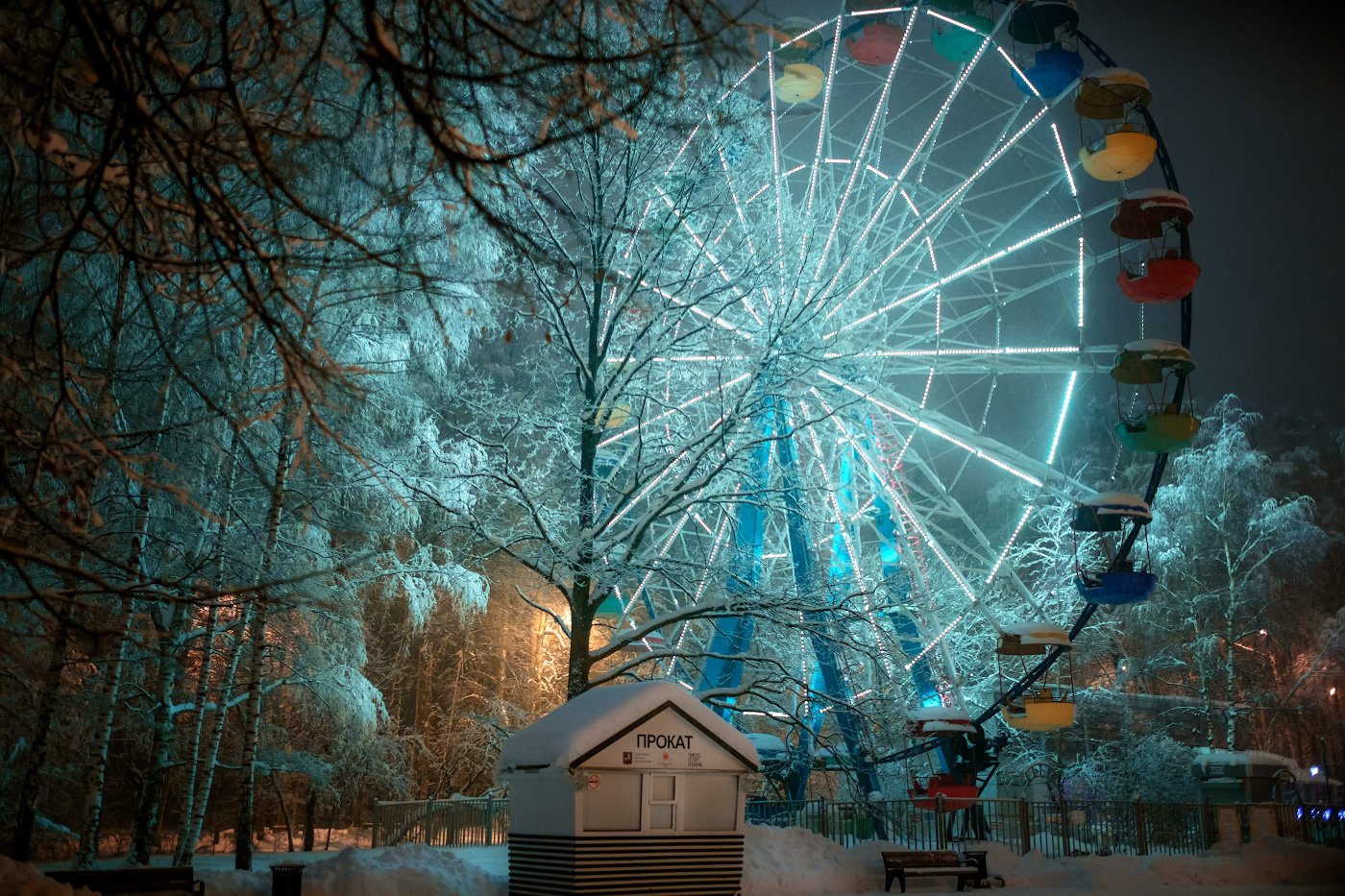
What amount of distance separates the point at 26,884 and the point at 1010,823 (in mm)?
13370

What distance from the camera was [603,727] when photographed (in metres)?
10.6

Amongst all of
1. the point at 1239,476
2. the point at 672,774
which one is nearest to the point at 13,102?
the point at 672,774

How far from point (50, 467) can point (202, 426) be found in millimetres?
9451

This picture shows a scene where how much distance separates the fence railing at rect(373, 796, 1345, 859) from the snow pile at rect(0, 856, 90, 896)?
31.3 ft

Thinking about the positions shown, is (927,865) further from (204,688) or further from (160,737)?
(160,737)

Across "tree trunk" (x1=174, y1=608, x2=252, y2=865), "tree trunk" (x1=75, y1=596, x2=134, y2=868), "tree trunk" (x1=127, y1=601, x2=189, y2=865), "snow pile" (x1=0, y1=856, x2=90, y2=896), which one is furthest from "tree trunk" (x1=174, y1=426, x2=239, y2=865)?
"snow pile" (x1=0, y1=856, x2=90, y2=896)

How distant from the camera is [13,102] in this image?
4328 millimetres

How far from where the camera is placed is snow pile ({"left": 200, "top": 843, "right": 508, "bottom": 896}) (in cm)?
1063

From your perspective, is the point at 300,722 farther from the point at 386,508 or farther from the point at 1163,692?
the point at 1163,692

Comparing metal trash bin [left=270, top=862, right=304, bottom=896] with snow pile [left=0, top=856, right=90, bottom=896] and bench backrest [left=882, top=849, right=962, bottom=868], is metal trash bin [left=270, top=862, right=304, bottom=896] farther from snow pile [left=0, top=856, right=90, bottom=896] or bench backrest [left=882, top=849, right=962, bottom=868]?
bench backrest [left=882, top=849, right=962, bottom=868]

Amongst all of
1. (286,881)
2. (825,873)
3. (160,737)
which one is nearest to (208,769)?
(160,737)

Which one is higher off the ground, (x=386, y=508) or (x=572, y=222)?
(x=386, y=508)

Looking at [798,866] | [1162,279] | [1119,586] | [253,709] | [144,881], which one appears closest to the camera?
[144,881]

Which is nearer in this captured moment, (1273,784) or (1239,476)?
(1273,784)
